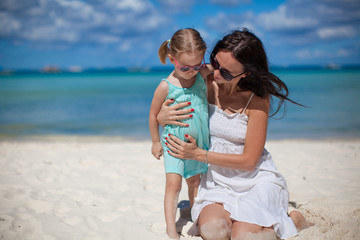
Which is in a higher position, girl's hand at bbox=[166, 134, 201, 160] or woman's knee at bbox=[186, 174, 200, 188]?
girl's hand at bbox=[166, 134, 201, 160]

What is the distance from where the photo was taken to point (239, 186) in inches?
104

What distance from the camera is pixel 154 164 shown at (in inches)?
207

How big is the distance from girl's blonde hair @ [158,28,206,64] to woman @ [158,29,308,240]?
0.18 meters

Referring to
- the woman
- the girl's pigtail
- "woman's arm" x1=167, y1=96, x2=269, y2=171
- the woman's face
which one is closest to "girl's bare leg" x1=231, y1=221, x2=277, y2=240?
the woman

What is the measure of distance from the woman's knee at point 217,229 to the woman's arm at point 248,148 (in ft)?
1.62

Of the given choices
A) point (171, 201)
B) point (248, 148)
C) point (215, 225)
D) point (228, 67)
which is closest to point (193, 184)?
point (171, 201)

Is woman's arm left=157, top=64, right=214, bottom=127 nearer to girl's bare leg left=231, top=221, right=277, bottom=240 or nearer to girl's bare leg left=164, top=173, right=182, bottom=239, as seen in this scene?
girl's bare leg left=164, top=173, right=182, bottom=239

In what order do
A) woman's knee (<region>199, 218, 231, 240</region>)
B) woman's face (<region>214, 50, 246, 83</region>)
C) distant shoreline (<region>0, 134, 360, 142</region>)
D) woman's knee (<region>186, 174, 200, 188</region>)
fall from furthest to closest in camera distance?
distant shoreline (<region>0, 134, 360, 142</region>), woman's knee (<region>186, 174, 200, 188</region>), woman's face (<region>214, 50, 246, 83</region>), woman's knee (<region>199, 218, 231, 240</region>)

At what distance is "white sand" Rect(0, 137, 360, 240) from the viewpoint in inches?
107

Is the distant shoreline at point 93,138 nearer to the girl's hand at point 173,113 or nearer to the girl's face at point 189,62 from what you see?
the girl's hand at point 173,113

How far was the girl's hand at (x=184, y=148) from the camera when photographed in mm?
2592

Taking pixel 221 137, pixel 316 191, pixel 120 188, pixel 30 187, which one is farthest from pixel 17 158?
pixel 316 191

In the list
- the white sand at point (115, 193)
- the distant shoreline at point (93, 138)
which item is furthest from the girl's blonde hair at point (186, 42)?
the distant shoreline at point (93, 138)

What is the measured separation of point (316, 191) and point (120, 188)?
2718 millimetres
